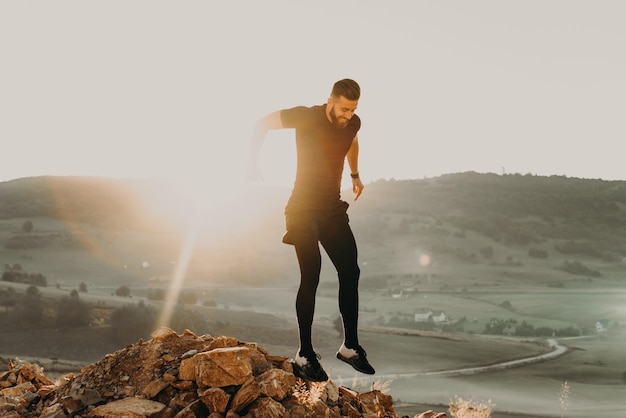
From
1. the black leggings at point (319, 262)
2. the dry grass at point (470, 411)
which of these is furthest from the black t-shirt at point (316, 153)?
the dry grass at point (470, 411)

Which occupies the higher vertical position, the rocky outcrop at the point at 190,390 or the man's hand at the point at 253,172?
the man's hand at the point at 253,172

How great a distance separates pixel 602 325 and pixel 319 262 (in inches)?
1309

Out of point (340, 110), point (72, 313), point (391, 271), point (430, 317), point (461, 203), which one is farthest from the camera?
point (461, 203)

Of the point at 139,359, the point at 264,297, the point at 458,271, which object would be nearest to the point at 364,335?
the point at 264,297

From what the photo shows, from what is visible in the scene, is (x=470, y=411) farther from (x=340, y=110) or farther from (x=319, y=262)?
(x=340, y=110)

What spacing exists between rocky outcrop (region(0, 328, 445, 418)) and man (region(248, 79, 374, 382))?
0.87 feet

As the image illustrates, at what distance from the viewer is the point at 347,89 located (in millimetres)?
4105

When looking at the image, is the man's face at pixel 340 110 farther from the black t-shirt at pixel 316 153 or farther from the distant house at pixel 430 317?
the distant house at pixel 430 317

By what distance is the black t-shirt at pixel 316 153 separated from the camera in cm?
427

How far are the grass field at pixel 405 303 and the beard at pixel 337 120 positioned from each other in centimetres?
759

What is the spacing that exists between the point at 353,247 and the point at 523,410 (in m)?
13.0

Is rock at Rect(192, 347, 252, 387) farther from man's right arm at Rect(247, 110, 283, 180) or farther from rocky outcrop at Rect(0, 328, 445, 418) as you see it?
man's right arm at Rect(247, 110, 283, 180)

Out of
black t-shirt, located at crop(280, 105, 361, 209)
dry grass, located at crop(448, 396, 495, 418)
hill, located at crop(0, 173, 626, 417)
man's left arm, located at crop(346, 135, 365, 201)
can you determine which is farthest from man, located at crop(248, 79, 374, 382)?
hill, located at crop(0, 173, 626, 417)

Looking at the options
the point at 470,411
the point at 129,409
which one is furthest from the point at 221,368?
the point at 470,411
